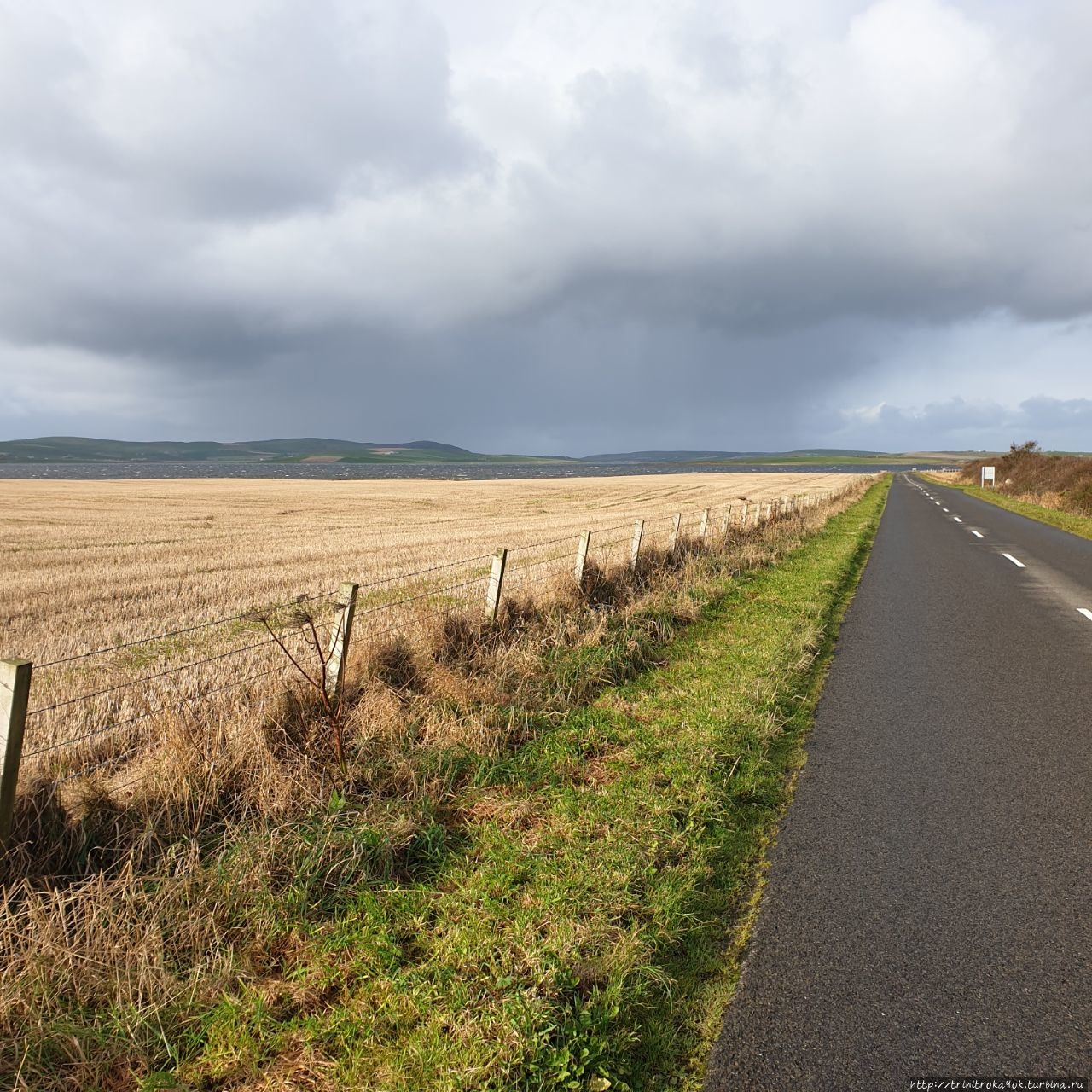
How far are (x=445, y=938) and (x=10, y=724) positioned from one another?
241 cm

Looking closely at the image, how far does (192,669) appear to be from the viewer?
24.8 ft

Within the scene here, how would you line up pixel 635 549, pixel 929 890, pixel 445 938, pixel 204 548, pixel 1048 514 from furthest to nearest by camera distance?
pixel 1048 514, pixel 204 548, pixel 635 549, pixel 929 890, pixel 445 938

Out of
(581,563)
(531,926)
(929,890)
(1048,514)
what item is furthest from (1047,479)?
(531,926)

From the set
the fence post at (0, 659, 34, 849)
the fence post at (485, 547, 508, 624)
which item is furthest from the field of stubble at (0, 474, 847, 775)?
the fence post at (0, 659, 34, 849)

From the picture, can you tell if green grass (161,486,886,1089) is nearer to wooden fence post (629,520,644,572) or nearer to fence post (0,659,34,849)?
fence post (0,659,34,849)

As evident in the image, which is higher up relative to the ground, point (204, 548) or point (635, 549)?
point (635, 549)

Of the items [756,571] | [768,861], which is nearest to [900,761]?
[768,861]

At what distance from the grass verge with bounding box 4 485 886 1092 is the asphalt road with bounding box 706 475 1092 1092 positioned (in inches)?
10.1

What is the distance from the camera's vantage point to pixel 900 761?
226 inches

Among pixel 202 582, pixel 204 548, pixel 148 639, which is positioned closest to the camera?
pixel 148 639

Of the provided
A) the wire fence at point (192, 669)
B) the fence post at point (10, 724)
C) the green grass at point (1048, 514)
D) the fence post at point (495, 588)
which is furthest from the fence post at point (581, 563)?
the green grass at point (1048, 514)

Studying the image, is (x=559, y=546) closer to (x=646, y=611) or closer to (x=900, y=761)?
(x=646, y=611)

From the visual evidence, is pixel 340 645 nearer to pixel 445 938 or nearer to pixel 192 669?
pixel 192 669

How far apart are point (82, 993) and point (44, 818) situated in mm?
1276
